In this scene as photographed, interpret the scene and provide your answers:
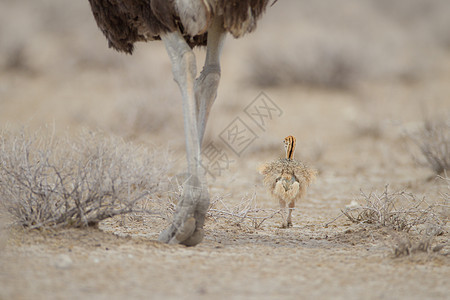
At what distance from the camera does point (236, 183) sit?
6480 millimetres

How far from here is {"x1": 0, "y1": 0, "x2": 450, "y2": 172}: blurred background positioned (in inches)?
364

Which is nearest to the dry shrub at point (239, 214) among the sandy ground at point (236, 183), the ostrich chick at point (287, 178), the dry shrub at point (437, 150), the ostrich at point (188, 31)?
the sandy ground at point (236, 183)

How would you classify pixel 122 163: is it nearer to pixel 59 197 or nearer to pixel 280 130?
pixel 59 197

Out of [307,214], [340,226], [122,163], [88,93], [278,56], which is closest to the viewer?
[122,163]

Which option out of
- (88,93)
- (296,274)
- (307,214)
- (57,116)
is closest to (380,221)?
(307,214)

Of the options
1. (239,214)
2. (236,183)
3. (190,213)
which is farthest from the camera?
(236,183)

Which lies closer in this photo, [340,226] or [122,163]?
[122,163]

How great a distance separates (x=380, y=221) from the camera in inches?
164

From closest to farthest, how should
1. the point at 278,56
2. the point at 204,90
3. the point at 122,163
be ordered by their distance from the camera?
the point at 204,90 < the point at 122,163 < the point at 278,56

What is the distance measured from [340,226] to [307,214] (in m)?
0.59

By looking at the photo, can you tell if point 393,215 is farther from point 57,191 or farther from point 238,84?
point 238,84

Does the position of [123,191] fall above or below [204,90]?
below

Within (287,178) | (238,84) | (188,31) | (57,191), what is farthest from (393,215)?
(238,84)

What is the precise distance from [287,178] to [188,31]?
158cm
